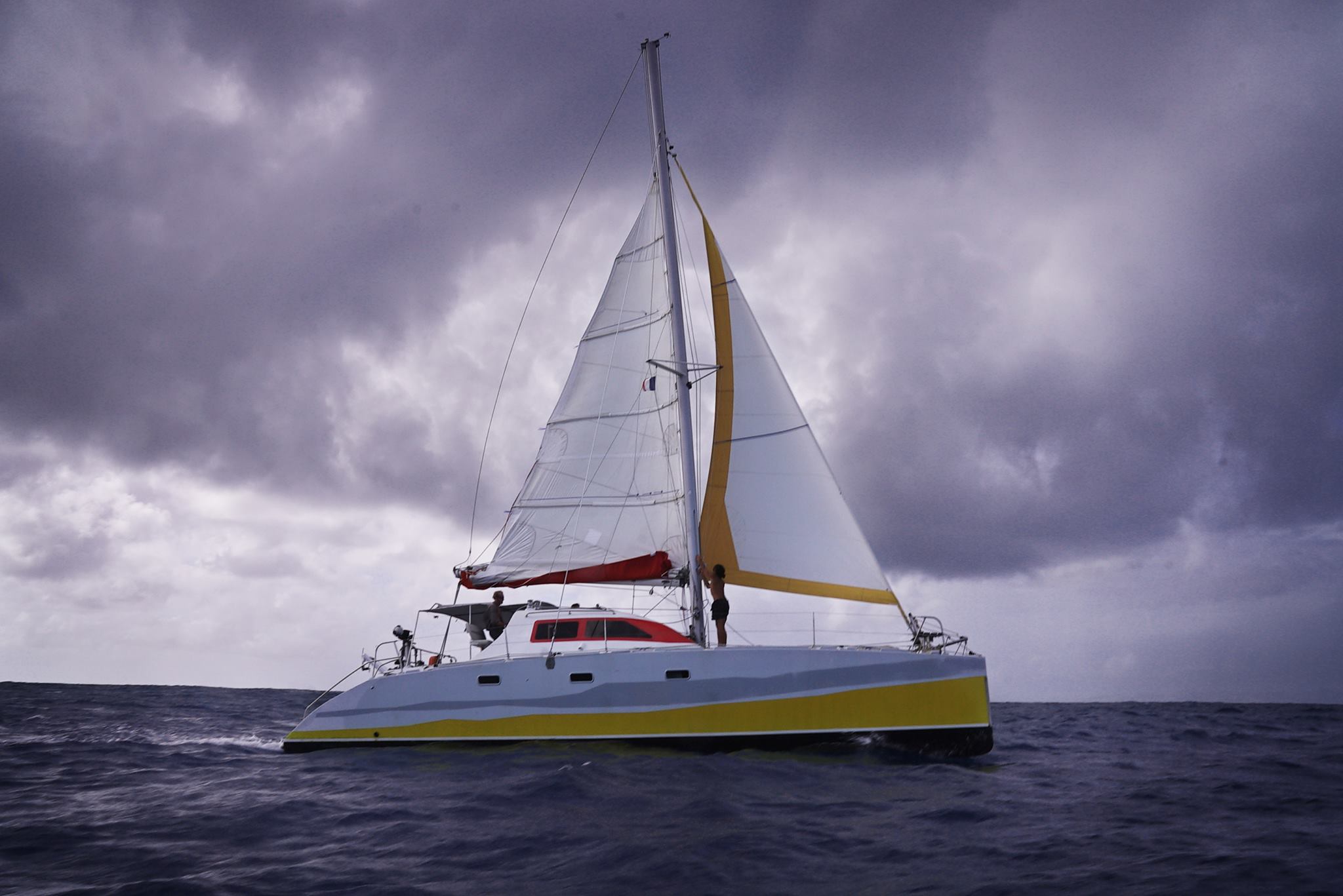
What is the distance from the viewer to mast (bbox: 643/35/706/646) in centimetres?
1285

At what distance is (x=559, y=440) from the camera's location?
14758 mm

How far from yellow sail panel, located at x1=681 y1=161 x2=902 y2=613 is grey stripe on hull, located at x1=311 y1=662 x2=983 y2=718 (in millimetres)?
1526

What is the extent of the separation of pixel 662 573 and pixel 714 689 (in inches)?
102

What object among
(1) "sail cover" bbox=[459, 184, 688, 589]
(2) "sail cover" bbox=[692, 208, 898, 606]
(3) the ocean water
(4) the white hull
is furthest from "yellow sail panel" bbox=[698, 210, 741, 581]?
(3) the ocean water

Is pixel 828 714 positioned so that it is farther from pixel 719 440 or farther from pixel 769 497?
pixel 719 440

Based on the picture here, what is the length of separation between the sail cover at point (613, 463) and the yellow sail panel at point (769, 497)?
992 millimetres

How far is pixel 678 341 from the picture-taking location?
45.8ft

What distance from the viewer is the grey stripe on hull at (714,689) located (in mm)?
11141

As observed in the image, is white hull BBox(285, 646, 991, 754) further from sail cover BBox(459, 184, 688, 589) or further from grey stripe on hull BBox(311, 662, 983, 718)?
sail cover BBox(459, 184, 688, 589)

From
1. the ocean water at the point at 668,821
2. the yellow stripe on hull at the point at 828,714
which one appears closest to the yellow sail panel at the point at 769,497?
the yellow stripe on hull at the point at 828,714

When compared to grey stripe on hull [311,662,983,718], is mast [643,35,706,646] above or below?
above

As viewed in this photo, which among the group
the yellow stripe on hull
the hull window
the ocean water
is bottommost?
the ocean water

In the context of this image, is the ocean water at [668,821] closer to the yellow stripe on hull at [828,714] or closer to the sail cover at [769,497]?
the yellow stripe on hull at [828,714]

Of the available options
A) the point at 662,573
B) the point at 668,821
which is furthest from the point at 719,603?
the point at 668,821
